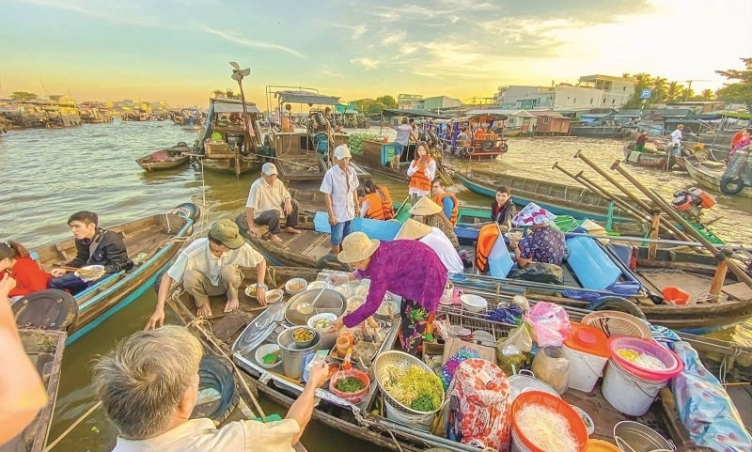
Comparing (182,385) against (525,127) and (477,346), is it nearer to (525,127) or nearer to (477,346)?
(477,346)

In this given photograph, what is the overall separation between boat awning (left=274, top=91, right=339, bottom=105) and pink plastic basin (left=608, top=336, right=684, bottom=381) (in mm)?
15458

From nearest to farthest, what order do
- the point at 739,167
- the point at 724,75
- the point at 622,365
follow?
the point at 622,365 < the point at 739,167 < the point at 724,75

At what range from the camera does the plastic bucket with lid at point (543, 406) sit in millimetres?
2379

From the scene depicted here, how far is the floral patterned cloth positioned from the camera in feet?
16.7

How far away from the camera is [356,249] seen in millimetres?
3033

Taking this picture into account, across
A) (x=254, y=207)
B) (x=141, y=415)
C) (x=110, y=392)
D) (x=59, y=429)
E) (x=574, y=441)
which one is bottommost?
(x=59, y=429)

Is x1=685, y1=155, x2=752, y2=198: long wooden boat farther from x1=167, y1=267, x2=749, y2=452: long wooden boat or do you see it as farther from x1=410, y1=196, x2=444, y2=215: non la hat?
x1=410, y1=196, x2=444, y2=215: non la hat

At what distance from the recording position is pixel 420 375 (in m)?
3.06

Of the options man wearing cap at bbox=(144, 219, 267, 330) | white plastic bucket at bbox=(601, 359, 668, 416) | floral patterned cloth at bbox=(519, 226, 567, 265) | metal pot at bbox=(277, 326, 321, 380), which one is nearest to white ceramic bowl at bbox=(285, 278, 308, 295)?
man wearing cap at bbox=(144, 219, 267, 330)

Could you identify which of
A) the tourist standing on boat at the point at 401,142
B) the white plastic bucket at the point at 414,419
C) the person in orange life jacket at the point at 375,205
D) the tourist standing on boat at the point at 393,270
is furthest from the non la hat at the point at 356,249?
the tourist standing on boat at the point at 401,142

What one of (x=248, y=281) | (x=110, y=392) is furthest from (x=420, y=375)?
(x=248, y=281)

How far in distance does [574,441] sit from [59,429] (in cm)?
586

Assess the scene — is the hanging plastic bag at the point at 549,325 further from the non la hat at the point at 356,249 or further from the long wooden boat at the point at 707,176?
the long wooden boat at the point at 707,176

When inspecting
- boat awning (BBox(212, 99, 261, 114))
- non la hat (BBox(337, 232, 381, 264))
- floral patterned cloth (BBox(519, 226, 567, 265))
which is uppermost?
boat awning (BBox(212, 99, 261, 114))
